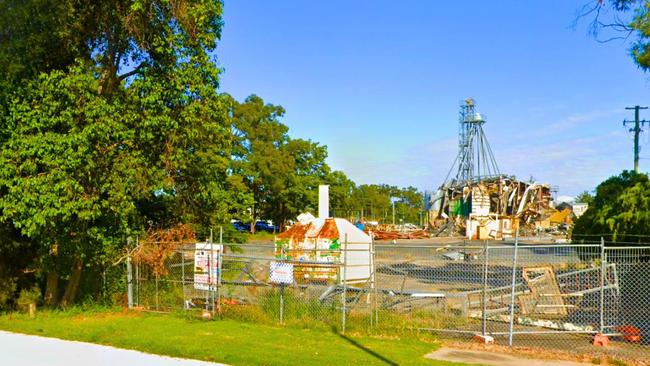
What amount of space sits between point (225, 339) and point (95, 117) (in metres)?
5.76

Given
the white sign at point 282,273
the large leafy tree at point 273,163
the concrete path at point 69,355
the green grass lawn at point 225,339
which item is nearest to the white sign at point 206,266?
the green grass lawn at point 225,339

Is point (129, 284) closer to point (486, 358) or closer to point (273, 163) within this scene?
point (486, 358)

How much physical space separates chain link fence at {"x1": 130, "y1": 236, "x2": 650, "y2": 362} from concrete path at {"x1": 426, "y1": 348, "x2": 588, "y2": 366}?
104 cm

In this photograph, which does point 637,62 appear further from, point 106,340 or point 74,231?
point 74,231

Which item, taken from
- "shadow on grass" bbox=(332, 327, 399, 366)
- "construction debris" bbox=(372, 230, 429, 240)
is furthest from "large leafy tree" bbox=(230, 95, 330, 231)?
"shadow on grass" bbox=(332, 327, 399, 366)

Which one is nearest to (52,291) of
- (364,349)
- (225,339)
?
(225,339)

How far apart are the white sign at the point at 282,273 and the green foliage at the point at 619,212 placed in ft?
28.3

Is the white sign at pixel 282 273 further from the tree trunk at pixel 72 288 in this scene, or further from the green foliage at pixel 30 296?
the green foliage at pixel 30 296

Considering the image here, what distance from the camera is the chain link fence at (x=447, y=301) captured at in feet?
40.7

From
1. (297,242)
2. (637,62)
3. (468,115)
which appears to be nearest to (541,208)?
(468,115)

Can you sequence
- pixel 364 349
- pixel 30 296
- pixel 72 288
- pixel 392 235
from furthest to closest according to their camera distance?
pixel 392 235 → pixel 30 296 → pixel 72 288 → pixel 364 349

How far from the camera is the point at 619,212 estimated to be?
17.0 meters

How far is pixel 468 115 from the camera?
9525cm

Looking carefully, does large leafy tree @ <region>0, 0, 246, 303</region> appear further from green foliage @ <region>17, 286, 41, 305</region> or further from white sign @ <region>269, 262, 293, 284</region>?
white sign @ <region>269, 262, 293, 284</region>
